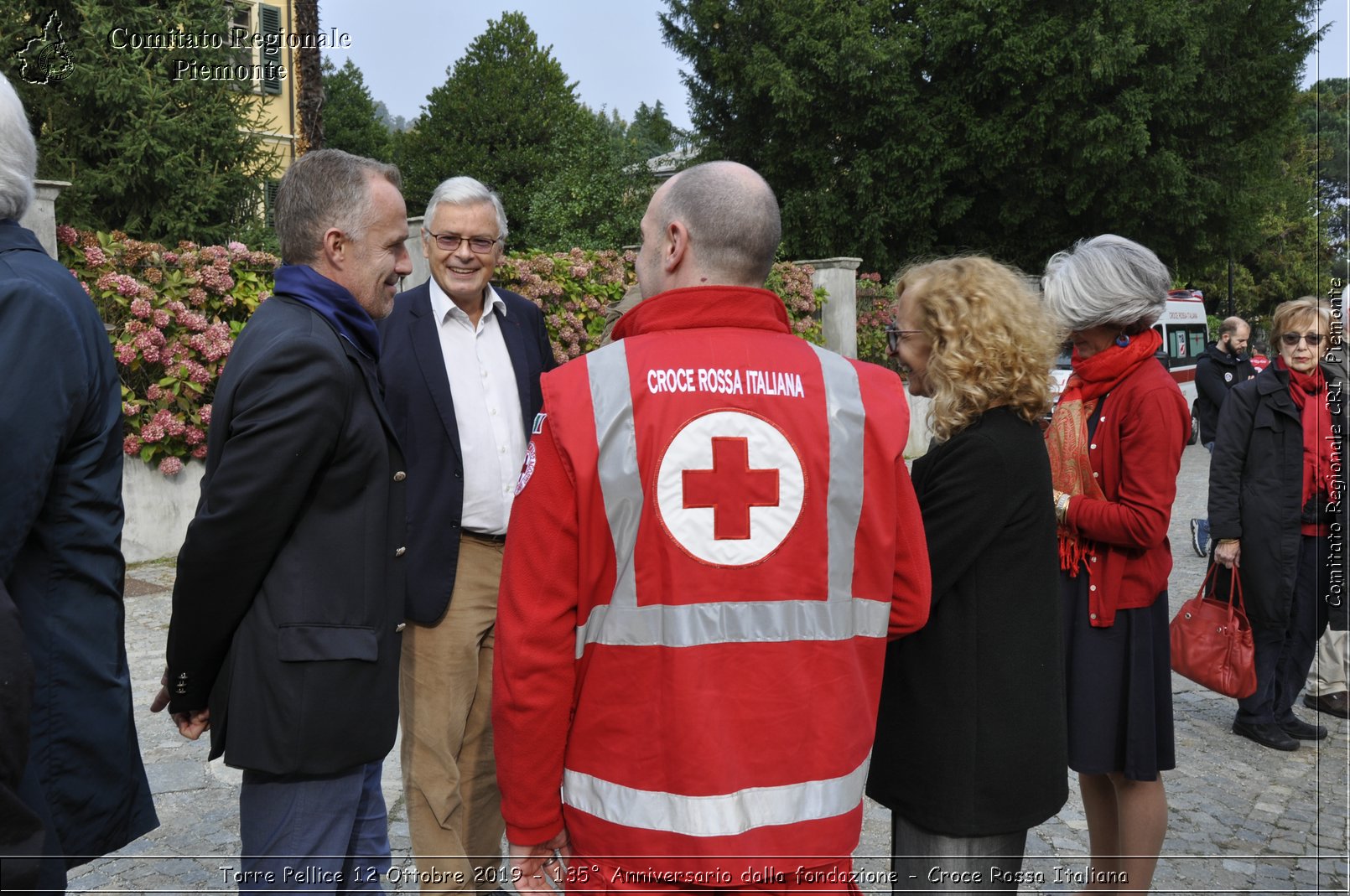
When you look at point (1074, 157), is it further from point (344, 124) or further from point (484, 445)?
point (344, 124)

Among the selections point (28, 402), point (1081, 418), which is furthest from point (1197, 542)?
point (28, 402)

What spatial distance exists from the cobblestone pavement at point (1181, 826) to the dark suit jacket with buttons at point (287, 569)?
5.18 feet

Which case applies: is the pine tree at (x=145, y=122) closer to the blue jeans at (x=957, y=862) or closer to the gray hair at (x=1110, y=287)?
the gray hair at (x=1110, y=287)

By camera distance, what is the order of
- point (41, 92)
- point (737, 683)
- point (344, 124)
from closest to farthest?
point (737, 683) < point (41, 92) < point (344, 124)

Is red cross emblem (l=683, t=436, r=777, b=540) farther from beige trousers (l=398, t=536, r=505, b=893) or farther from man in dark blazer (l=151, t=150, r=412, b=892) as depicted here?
beige trousers (l=398, t=536, r=505, b=893)

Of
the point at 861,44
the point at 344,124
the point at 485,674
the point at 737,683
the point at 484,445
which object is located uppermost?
the point at 344,124

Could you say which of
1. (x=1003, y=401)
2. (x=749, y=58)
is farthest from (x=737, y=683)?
(x=749, y=58)

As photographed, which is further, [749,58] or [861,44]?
[749,58]

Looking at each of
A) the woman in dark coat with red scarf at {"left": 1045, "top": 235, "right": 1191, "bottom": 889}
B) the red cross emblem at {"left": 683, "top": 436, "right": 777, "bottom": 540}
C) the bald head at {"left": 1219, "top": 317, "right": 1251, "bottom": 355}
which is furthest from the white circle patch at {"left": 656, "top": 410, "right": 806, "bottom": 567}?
the bald head at {"left": 1219, "top": 317, "right": 1251, "bottom": 355}

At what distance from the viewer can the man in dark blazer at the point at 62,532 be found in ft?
6.89

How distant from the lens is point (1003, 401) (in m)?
2.61

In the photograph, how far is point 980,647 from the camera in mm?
2527

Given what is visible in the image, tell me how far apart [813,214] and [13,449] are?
84.1 ft

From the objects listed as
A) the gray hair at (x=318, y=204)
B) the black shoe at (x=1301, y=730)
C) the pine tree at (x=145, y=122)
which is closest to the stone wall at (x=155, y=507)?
the gray hair at (x=318, y=204)
